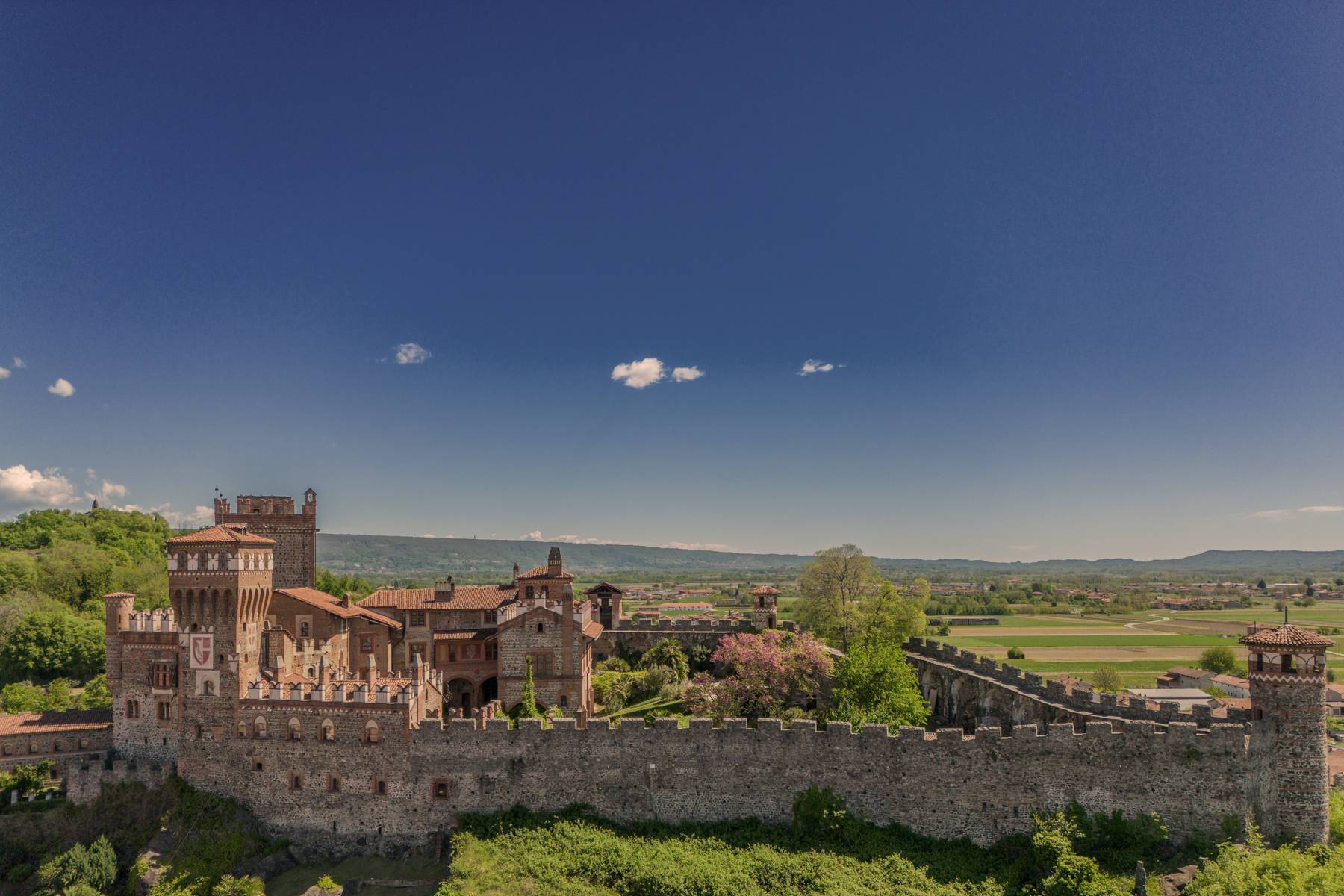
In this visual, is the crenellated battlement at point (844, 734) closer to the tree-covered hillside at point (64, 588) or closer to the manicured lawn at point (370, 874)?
the manicured lawn at point (370, 874)

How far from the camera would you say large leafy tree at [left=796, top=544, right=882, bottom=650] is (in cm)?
5453

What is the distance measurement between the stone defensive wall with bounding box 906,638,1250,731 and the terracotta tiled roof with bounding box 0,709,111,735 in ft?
147

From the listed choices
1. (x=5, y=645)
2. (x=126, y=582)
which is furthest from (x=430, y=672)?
(x=126, y=582)

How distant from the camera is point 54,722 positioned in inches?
1483

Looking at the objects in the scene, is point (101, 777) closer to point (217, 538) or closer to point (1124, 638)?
point (217, 538)

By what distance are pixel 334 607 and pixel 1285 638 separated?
44.7m

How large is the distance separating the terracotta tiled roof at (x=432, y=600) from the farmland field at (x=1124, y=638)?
65.2 metres

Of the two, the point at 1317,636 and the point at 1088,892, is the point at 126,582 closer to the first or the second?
the point at 1088,892

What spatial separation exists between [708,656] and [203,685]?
3094 centimetres

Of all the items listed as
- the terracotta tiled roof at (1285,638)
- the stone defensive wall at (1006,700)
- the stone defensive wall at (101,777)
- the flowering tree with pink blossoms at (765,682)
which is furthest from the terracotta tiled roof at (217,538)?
the terracotta tiled roof at (1285,638)

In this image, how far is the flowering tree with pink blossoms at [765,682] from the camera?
37.7 metres

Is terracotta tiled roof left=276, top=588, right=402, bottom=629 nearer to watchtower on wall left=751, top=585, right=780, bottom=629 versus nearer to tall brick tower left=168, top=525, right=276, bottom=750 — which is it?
tall brick tower left=168, top=525, right=276, bottom=750

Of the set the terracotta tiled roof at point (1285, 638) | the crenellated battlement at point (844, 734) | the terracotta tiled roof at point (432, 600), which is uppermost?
the terracotta tiled roof at point (432, 600)

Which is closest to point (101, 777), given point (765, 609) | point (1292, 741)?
point (765, 609)
